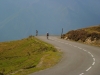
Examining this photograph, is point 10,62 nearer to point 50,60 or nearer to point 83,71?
point 50,60

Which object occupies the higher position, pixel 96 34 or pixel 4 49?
pixel 96 34

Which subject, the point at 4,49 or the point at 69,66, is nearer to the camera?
the point at 69,66

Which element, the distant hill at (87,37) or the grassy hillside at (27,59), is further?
the distant hill at (87,37)

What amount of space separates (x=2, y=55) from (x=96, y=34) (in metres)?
20.1

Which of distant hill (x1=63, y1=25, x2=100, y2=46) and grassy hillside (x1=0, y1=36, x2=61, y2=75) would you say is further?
distant hill (x1=63, y1=25, x2=100, y2=46)

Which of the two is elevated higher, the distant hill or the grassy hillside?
the distant hill

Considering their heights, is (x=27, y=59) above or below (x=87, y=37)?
below

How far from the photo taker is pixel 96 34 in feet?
153

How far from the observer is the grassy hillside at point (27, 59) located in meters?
23.8

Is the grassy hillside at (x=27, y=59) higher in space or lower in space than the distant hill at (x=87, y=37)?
lower

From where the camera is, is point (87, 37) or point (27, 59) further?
point (87, 37)

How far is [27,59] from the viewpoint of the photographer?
3403 cm

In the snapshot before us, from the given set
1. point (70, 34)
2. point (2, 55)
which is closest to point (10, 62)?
point (2, 55)

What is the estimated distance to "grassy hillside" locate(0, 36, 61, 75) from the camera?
2376 cm
